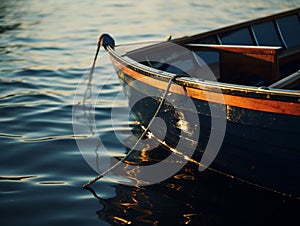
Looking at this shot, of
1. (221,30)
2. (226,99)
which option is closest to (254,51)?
(226,99)

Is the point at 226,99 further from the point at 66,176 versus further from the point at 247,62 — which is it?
the point at 66,176

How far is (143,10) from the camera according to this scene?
1677 centimetres

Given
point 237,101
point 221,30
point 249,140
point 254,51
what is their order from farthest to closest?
point 221,30 < point 254,51 < point 249,140 < point 237,101

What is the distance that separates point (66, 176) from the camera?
5.27m

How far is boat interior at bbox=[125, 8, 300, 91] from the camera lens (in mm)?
5406

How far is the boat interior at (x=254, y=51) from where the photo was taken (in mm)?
5406

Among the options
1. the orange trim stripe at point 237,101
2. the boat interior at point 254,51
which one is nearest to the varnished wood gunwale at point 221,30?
the boat interior at point 254,51

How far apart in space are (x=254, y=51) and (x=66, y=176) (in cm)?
261

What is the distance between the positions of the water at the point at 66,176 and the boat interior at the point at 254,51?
1.27 metres

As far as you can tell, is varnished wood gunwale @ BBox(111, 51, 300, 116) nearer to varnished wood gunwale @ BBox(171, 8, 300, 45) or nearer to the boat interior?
the boat interior

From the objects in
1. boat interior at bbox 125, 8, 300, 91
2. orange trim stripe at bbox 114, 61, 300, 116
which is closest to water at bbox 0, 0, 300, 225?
orange trim stripe at bbox 114, 61, 300, 116

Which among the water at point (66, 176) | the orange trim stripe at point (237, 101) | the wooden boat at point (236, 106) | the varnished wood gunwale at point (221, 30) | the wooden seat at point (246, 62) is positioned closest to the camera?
the orange trim stripe at point (237, 101)

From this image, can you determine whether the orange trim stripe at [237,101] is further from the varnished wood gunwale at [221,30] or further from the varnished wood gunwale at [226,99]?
the varnished wood gunwale at [221,30]

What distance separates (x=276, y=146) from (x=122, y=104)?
3.83 meters
